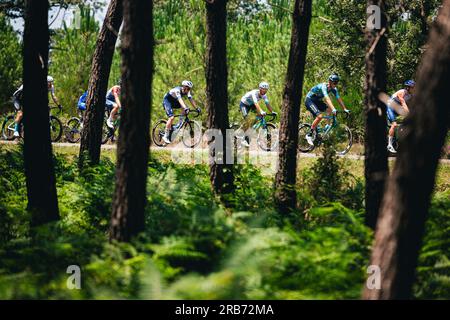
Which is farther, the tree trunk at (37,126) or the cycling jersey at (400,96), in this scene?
the cycling jersey at (400,96)

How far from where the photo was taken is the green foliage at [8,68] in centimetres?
2584

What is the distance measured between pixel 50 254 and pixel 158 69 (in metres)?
18.8

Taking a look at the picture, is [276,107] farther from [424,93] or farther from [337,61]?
[424,93]

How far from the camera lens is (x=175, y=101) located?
2000cm

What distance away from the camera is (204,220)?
20.7 ft

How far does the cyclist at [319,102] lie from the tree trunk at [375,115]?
376 inches

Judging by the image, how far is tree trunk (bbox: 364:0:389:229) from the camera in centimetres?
795

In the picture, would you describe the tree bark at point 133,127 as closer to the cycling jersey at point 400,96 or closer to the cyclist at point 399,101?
the cyclist at point 399,101

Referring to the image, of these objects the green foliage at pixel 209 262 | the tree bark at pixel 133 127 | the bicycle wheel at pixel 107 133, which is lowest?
the green foliage at pixel 209 262

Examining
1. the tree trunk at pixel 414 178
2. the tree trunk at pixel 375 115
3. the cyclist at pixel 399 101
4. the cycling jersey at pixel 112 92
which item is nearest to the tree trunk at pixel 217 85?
the tree trunk at pixel 375 115

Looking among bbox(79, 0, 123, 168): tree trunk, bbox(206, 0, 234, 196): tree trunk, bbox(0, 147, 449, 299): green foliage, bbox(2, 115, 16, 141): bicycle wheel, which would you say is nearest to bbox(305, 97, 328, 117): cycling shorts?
bbox(79, 0, 123, 168): tree trunk

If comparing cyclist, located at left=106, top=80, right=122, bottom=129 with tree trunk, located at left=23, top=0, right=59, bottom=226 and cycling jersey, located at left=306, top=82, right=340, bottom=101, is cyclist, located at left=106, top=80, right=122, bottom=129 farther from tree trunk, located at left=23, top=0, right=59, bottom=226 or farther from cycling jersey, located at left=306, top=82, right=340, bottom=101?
tree trunk, located at left=23, top=0, right=59, bottom=226

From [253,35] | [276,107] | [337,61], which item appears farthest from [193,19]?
[337,61]

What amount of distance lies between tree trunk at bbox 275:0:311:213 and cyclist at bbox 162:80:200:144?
8962 mm
